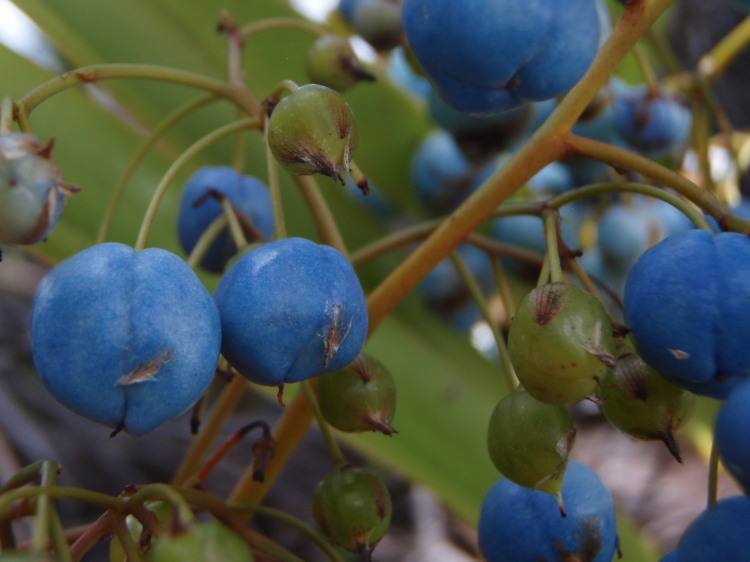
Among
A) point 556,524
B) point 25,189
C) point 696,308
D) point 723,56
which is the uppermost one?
point 25,189

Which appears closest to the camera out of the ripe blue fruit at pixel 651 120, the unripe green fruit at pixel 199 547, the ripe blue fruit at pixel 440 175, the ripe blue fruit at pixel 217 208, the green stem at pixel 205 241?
the unripe green fruit at pixel 199 547

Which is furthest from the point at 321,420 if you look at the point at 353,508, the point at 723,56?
the point at 723,56

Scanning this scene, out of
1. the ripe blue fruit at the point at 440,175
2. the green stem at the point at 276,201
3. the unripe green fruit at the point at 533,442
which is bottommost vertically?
the ripe blue fruit at the point at 440,175

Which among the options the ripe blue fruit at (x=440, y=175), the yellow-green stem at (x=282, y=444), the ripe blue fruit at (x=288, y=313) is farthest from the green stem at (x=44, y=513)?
the ripe blue fruit at (x=440, y=175)

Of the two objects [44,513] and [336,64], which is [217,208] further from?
A: [44,513]

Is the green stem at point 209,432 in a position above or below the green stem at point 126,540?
below

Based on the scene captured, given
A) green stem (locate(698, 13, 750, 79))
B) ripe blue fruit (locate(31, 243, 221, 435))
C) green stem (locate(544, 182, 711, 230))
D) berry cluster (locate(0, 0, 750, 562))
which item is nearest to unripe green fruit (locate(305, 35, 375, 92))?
berry cluster (locate(0, 0, 750, 562))

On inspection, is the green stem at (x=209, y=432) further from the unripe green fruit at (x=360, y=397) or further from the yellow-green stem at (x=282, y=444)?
the unripe green fruit at (x=360, y=397)
